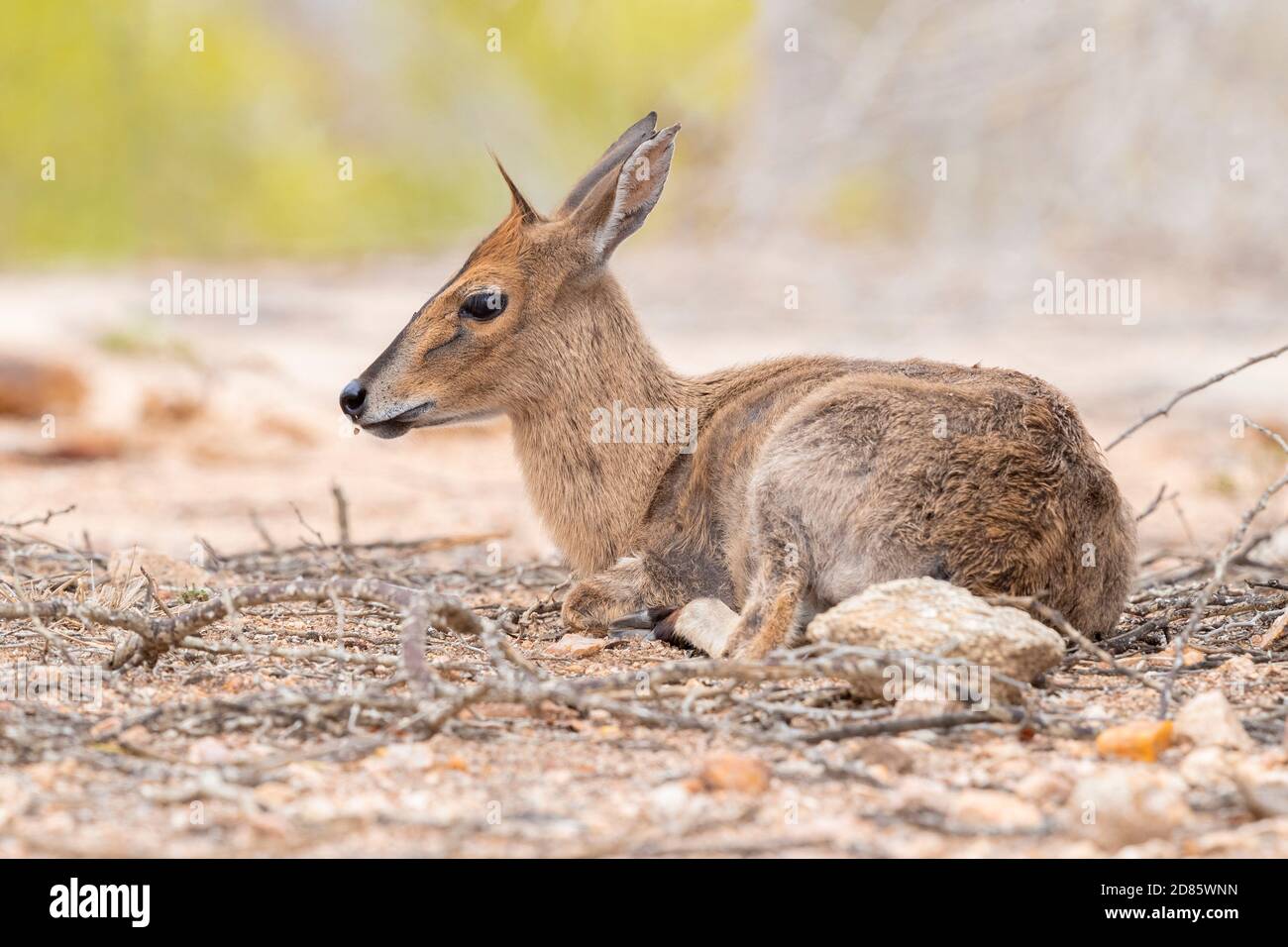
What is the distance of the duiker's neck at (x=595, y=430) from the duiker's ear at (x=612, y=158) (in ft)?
1.08

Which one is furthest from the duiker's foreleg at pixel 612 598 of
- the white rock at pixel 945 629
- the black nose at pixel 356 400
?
the white rock at pixel 945 629

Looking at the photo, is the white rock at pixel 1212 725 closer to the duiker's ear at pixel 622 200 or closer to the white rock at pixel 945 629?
the white rock at pixel 945 629

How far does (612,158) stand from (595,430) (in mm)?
1046

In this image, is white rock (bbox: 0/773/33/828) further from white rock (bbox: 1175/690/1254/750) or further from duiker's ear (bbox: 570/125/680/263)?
duiker's ear (bbox: 570/125/680/263)

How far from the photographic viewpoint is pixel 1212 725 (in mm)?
3480

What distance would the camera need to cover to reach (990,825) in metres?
Answer: 3.03

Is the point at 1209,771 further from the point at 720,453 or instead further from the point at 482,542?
the point at 482,542

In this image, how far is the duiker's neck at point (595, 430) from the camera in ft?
17.8

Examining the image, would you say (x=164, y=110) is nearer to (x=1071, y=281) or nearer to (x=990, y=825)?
(x=1071, y=281)

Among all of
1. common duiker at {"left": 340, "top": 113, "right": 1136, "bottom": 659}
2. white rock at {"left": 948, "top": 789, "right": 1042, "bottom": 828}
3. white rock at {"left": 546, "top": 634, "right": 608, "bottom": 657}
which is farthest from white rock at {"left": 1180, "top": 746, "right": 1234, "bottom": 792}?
white rock at {"left": 546, "top": 634, "right": 608, "bottom": 657}

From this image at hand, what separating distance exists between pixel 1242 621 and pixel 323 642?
2938 millimetres

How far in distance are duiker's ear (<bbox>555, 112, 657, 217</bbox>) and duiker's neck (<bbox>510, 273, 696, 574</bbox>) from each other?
33 cm

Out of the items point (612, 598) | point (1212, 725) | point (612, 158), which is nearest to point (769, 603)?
point (612, 598)

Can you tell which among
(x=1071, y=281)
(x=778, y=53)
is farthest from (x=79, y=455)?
(x=778, y=53)
